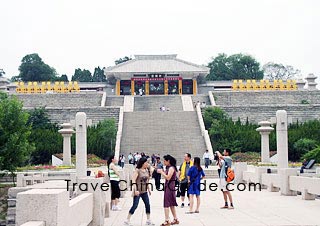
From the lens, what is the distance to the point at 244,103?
48.9 m

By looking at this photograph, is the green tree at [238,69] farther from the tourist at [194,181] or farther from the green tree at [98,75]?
the tourist at [194,181]

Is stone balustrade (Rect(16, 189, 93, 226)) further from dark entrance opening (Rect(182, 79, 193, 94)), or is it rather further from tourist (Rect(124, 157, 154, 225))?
dark entrance opening (Rect(182, 79, 193, 94))

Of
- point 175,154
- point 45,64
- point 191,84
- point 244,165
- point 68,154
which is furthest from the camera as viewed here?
point 45,64

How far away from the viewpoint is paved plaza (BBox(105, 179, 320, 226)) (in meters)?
10.3

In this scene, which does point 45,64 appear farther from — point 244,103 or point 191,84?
point 244,103

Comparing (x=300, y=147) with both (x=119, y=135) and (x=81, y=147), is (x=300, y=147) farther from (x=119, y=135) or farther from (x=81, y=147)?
(x=81, y=147)

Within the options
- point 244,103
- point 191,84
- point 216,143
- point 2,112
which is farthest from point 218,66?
point 2,112

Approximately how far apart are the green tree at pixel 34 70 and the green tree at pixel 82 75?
5.68 metres

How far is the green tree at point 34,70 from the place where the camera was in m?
78.8

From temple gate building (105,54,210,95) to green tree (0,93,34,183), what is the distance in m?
34.1

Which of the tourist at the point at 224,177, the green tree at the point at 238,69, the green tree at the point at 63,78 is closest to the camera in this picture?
the tourist at the point at 224,177

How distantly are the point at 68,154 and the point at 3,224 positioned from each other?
9530 mm

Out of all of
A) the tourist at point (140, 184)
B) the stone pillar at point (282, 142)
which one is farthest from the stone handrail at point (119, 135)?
the tourist at point (140, 184)

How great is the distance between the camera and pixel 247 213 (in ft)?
38.3
